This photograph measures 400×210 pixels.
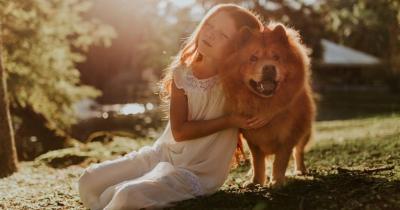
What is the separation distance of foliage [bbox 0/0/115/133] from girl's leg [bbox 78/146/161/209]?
5.53 meters

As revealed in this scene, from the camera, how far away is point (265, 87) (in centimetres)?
425

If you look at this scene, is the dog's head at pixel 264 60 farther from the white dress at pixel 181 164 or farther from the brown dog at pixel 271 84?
the white dress at pixel 181 164

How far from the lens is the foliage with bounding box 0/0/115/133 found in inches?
401

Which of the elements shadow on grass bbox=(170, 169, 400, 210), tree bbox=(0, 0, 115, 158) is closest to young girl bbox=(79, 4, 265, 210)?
shadow on grass bbox=(170, 169, 400, 210)

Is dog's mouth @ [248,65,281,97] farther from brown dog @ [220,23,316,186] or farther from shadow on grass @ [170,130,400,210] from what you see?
shadow on grass @ [170,130,400,210]

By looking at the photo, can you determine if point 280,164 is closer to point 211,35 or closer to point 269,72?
point 269,72

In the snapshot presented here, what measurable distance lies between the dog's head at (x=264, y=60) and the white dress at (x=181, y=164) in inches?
11.8

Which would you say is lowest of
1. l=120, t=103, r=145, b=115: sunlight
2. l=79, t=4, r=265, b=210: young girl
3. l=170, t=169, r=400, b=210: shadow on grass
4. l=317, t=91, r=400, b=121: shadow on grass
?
l=317, t=91, r=400, b=121: shadow on grass

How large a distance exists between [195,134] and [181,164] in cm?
26

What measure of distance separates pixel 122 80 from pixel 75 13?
99.6 ft

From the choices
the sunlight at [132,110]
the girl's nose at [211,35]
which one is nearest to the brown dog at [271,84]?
the girl's nose at [211,35]

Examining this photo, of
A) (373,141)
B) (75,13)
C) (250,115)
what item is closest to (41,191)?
(250,115)

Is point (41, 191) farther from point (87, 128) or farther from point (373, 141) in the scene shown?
point (87, 128)

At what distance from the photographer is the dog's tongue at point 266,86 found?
4.24 metres
